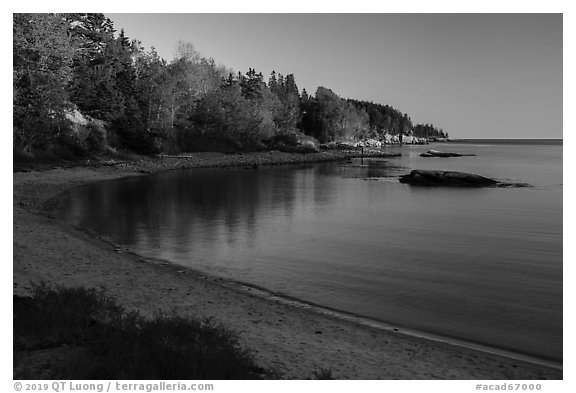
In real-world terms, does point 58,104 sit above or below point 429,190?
above

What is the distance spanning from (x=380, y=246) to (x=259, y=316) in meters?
12.3

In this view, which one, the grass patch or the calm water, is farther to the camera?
the calm water

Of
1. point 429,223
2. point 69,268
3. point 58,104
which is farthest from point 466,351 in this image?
point 58,104

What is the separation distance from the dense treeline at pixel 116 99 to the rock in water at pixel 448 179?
45.3 meters

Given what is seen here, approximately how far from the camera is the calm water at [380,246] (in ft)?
47.5

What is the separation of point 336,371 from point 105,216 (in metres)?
24.6

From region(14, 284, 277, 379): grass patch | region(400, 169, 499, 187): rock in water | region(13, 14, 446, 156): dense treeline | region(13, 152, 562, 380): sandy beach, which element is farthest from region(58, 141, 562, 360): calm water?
region(13, 14, 446, 156): dense treeline

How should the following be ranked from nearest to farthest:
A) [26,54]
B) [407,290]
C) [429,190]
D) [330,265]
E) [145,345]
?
[145,345]
[407,290]
[330,265]
[429,190]
[26,54]

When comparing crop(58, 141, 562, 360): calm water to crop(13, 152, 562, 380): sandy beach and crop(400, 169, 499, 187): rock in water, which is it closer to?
crop(13, 152, 562, 380): sandy beach

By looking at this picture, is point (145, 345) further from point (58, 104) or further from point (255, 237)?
point (58, 104)

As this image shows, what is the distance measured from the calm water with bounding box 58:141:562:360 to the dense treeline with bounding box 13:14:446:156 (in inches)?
730

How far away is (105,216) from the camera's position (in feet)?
98.8

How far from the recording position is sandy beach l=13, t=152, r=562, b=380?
32.5 feet
